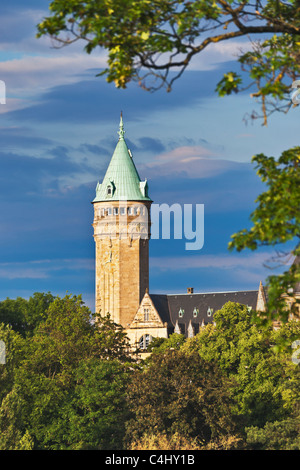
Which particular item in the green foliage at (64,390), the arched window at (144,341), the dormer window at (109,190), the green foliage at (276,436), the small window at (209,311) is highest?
the dormer window at (109,190)

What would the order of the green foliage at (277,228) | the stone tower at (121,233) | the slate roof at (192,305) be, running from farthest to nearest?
the stone tower at (121,233) < the slate roof at (192,305) < the green foliage at (277,228)

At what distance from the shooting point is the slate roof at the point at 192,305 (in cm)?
12012

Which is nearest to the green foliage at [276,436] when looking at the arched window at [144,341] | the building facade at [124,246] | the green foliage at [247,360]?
the green foliage at [247,360]

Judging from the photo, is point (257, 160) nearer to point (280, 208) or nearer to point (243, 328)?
point (280, 208)

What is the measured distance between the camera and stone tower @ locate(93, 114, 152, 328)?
12538 cm

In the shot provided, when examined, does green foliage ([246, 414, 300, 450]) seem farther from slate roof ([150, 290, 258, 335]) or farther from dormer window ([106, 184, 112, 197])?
dormer window ([106, 184, 112, 197])

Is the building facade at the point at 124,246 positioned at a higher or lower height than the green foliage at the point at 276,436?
higher

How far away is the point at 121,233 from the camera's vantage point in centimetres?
12588

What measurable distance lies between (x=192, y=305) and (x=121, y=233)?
1257 cm

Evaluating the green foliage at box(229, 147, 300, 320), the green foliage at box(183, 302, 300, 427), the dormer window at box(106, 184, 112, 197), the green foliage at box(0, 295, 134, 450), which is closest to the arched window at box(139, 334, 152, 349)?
the dormer window at box(106, 184, 112, 197)

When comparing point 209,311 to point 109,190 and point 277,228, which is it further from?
point 277,228

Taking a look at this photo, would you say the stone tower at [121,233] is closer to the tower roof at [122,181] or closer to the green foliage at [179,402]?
the tower roof at [122,181]

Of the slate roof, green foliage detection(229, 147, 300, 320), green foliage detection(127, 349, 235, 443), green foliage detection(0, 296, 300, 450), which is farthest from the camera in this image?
the slate roof

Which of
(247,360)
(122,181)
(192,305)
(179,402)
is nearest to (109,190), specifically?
(122,181)
